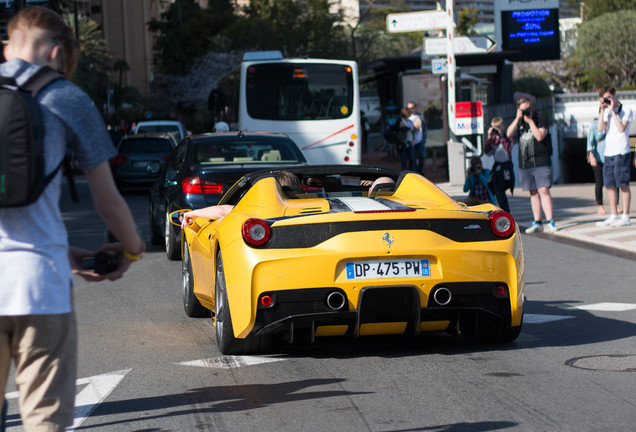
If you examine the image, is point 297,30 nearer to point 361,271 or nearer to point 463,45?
point 463,45

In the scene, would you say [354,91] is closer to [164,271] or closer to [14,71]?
[164,271]

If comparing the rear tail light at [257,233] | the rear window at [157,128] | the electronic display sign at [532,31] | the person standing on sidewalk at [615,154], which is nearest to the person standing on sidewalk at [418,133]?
the rear window at [157,128]

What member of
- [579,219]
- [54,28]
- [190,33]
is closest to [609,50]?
[190,33]

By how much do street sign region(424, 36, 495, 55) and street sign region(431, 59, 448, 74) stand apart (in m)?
0.69

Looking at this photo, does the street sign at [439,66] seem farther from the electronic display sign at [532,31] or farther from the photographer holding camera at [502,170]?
the electronic display sign at [532,31]

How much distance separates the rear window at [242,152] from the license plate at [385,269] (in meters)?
6.22

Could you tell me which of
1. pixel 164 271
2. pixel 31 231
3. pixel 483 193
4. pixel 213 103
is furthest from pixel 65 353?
pixel 213 103

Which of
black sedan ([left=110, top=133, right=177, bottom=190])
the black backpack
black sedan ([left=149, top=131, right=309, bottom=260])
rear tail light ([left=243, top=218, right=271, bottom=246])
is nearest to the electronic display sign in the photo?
black sedan ([left=110, top=133, right=177, bottom=190])

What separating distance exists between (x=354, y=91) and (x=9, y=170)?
72.9 feet

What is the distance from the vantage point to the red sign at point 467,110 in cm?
2380

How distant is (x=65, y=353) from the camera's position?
3201 mm

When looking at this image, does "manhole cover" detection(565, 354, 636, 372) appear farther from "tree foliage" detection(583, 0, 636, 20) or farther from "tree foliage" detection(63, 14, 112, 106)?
"tree foliage" detection(583, 0, 636, 20)

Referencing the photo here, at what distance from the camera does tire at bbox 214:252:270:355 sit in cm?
661

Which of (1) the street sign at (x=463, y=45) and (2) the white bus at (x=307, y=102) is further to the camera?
(2) the white bus at (x=307, y=102)
